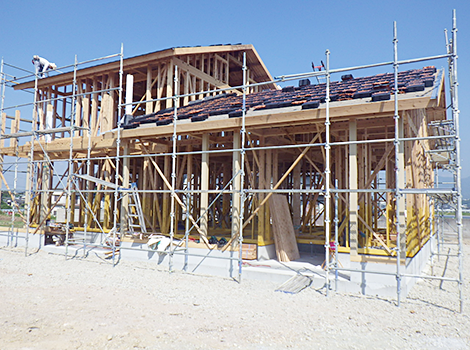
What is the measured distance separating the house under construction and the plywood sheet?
0.13 feet

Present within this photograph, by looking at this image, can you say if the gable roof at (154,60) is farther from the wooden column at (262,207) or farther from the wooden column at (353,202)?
the wooden column at (353,202)

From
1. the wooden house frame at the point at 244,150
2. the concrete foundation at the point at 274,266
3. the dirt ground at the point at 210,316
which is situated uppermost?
the wooden house frame at the point at 244,150

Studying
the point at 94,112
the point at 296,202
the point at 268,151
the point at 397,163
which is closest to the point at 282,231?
the point at 268,151

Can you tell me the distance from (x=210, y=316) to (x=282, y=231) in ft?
15.1

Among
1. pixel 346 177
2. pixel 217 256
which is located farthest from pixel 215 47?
pixel 217 256

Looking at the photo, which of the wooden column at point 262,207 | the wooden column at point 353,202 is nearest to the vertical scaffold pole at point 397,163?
the wooden column at point 353,202

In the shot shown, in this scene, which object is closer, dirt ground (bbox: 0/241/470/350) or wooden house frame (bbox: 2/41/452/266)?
dirt ground (bbox: 0/241/470/350)

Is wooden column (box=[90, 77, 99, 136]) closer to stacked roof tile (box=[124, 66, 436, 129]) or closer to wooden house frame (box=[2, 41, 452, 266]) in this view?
Answer: wooden house frame (box=[2, 41, 452, 266])

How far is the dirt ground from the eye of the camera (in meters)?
5.59

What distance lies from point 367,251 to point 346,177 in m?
3.46

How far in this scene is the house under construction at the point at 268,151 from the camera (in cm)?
835

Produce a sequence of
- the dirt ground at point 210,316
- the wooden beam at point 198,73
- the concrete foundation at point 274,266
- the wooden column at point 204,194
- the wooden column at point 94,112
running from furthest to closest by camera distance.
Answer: the wooden column at point 94,112 → the wooden beam at point 198,73 → the wooden column at point 204,194 → the concrete foundation at point 274,266 → the dirt ground at point 210,316

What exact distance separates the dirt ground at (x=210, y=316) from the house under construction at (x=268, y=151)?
75 cm

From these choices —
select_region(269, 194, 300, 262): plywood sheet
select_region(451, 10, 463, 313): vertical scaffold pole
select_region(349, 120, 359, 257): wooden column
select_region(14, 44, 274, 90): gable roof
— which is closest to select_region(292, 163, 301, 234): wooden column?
select_region(269, 194, 300, 262): plywood sheet
